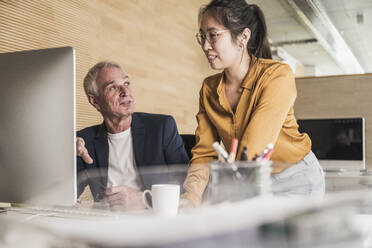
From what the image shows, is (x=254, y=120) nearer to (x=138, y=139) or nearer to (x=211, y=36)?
(x=211, y=36)

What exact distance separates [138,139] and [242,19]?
709 millimetres

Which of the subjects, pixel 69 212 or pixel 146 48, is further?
pixel 146 48

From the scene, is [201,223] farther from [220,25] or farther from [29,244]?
[220,25]

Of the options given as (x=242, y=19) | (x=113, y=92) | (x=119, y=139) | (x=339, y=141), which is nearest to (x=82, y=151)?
(x=119, y=139)

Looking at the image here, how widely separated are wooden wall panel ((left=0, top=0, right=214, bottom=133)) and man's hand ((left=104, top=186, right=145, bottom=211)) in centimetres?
135

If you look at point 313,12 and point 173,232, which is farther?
point 313,12

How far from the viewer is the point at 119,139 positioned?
5.77 feet

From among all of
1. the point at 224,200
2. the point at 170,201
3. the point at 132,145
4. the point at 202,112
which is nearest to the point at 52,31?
the point at 132,145

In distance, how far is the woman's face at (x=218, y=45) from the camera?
1.31m

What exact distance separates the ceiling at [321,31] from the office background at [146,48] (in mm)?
1537

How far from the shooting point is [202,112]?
142 cm

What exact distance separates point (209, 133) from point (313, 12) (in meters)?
5.08

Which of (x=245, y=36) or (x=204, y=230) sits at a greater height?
(x=245, y=36)

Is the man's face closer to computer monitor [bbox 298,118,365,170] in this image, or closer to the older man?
the older man
